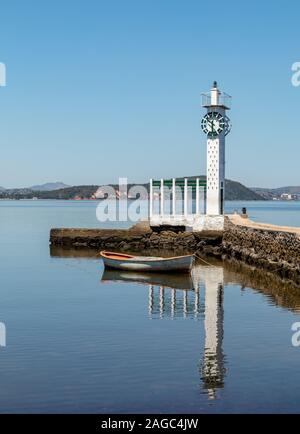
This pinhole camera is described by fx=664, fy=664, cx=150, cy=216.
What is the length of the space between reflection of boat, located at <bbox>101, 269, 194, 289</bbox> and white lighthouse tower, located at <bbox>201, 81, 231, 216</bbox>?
1575cm

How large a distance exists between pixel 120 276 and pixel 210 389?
2398 centimetres

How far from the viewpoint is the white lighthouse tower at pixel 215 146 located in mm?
54406

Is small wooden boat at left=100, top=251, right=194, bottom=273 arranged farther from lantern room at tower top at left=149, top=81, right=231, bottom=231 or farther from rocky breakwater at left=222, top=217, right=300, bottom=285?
lantern room at tower top at left=149, top=81, right=231, bottom=231

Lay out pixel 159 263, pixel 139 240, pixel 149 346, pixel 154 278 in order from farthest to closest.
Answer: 1. pixel 139 240
2. pixel 159 263
3. pixel 154 278
4. pixel 149 346

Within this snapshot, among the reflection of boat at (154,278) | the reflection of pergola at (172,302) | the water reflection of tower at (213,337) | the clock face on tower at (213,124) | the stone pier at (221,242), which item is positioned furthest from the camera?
the clock face on tower at (213,124)

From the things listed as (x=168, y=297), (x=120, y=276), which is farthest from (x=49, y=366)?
(x=120, y=276)

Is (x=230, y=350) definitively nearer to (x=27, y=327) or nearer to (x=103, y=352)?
(x=103, y=352)

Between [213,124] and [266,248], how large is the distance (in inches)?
614

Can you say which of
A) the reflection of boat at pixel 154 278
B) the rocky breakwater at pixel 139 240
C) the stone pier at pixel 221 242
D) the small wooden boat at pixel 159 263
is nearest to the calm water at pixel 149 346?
the reflection of boat at pixel 154 278

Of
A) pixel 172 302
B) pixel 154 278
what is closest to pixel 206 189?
pixel 154 278

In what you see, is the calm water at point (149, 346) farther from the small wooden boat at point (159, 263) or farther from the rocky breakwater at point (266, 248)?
the small wooden boat at point (159, 263)

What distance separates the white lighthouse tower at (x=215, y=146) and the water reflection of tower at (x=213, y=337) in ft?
54.1

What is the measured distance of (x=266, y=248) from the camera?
4222cm

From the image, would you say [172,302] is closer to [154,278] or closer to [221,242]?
[154,278]
